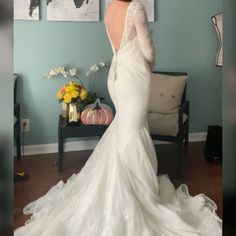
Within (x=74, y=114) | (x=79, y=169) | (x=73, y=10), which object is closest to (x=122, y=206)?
(x=79, y=169)

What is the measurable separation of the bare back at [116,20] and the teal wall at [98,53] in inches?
39.7

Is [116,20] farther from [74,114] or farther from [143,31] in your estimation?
[74,114]

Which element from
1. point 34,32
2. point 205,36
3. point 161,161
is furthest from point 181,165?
point 34,32

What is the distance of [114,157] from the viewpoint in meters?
1.53

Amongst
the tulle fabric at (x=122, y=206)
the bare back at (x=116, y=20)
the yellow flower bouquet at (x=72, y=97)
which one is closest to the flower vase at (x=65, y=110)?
the yellow flower bouquet at (x=72, y=97)

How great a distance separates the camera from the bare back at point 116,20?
144 centimetres

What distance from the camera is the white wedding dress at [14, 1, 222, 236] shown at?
4.57ft

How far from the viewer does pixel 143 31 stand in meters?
1.43

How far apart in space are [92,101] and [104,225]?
3.80ft

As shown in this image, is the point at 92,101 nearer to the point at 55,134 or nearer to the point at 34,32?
the point at 55,134

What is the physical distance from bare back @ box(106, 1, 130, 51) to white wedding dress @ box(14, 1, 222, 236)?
0.02m

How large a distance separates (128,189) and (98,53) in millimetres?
1348

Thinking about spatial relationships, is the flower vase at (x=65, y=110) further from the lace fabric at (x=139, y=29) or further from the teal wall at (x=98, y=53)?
the lace fabric at (x=139, y=29)

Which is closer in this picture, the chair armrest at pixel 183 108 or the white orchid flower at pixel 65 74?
the chair armrest at pixel 183 108
